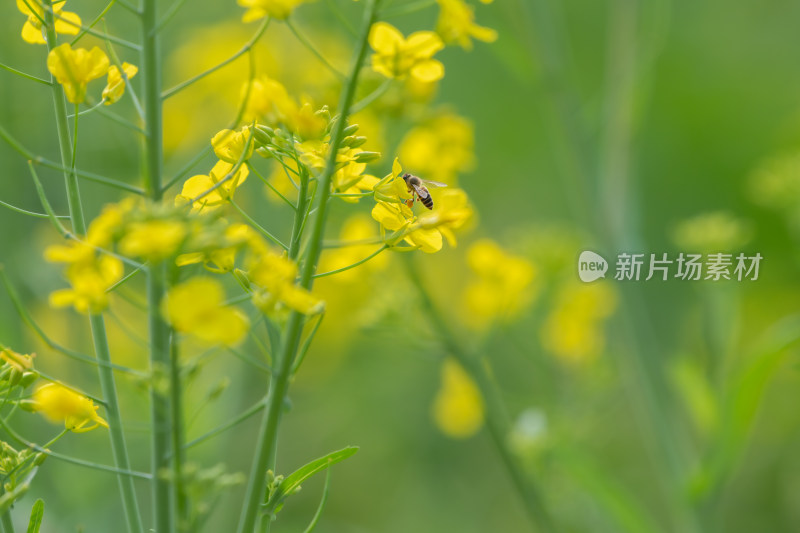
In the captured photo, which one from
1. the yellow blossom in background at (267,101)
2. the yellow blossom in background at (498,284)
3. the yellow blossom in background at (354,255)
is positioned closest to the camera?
the yellow blossom in background at (267,101)

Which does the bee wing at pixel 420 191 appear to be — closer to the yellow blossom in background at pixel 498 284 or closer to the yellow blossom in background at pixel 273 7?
the yellow blossom in background at pixel 498 284

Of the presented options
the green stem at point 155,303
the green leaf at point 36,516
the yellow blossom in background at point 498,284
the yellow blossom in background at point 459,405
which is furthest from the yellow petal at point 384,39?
the yellow blossom in background at point 459,405

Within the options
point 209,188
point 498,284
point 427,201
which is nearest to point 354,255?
point 427,201

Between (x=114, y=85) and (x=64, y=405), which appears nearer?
(x=64, y=405)

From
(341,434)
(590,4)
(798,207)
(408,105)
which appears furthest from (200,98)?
(590,4)

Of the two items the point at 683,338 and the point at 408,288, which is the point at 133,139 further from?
the point at 683,338

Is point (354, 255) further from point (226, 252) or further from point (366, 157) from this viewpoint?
point (226, 252)
